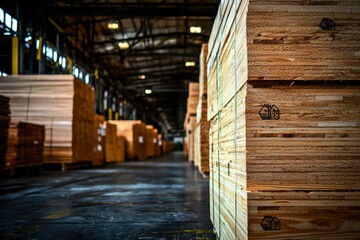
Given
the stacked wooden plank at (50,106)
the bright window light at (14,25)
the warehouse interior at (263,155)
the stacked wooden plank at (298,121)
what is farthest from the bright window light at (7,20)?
the stacked wooden plank at (298,121)

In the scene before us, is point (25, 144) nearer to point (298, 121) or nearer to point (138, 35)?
point (298, 121)

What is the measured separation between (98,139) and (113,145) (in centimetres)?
361

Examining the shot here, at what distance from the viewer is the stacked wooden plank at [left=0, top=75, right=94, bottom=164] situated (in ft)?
36.5

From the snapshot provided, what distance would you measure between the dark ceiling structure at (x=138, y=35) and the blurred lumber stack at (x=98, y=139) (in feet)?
13.0

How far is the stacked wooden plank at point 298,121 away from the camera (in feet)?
6.79

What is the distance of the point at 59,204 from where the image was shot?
506 cm

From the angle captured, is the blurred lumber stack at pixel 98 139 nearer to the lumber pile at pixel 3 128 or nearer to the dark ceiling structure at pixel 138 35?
the dark ceiling structure at pixel 138 35

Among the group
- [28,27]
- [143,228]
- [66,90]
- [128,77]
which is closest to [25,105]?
[66,90]

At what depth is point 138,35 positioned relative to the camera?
1862cm

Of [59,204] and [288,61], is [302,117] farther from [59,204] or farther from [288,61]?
[59,204]

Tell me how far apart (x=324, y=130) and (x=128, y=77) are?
89.0ft

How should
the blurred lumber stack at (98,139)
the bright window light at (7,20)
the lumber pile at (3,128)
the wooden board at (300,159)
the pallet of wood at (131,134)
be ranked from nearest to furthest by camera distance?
the wooden board at (300,159)
the lumber pile at (3,128)
the bright window light at (7,20)
the blurred lumber stack at (98,139)
the pallet of wood at (131,134)

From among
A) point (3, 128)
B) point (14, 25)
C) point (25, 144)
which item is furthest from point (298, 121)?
point (14, 25)

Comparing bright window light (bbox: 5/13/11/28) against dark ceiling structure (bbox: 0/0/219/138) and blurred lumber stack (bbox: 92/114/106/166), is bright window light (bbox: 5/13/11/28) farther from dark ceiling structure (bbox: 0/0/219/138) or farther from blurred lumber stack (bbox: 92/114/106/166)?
blurred lumber stack (bbox: 92/114/106/166)
